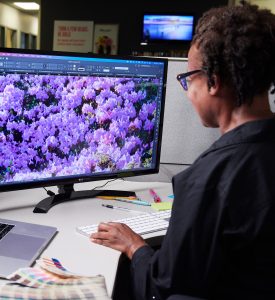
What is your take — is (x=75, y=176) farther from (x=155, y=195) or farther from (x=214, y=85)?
(x=214, y=85)

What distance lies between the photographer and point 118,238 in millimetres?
1138

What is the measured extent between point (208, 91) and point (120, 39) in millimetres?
6046

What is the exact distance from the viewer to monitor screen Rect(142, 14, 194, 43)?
6453 mm

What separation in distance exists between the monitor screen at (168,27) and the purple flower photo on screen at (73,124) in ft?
17.0

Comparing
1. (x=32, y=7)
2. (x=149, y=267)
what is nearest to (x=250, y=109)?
(x=149, y=267)

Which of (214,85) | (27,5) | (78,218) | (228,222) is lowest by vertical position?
(78,218)

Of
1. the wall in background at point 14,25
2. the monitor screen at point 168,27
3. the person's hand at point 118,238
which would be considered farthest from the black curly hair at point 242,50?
the wall in background at point 14,25

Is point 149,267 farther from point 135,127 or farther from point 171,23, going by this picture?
point 171,23

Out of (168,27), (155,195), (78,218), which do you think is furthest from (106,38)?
(78,218)

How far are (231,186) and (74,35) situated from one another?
630cm

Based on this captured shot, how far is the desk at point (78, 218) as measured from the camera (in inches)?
40.4

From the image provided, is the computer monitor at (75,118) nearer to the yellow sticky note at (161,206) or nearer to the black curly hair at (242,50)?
the yellow sticky note at (161,206)

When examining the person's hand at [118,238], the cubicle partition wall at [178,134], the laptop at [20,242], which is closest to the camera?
the laptop at [20,242]

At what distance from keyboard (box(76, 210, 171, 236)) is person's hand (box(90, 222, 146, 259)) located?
0.04 m
